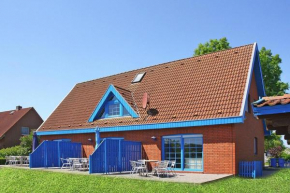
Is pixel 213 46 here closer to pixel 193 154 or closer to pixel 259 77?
pixel 259 77

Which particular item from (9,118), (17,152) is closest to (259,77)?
(17,152)

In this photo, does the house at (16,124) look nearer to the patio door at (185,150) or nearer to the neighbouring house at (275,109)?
the patio door at (185,150)

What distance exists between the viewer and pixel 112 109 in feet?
75.6

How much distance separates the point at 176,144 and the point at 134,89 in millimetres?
6612

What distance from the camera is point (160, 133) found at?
19250 millimetres

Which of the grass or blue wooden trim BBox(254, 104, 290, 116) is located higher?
blue wooden trim BBox(254, 104, 290, 116)

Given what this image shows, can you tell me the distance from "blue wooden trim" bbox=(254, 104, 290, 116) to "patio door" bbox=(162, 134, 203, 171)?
13586 millimetres

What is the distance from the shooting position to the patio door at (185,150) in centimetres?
1778

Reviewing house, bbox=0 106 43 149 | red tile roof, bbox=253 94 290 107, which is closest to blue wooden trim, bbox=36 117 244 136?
red tile roof, bbox=253 94 290 107

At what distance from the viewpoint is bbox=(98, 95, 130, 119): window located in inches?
877

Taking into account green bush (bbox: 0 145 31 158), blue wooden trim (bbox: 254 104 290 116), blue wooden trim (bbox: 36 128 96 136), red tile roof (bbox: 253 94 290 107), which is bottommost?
green bush (bbox: 0 145 31 158)

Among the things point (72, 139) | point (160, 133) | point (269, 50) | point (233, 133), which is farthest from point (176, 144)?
point (269, 50)

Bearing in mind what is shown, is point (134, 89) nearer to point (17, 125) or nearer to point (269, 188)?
point (269, 188)

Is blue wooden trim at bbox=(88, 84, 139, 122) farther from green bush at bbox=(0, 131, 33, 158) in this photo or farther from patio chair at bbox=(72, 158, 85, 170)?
green bush at bbox=(0, 131, 33, 158)
